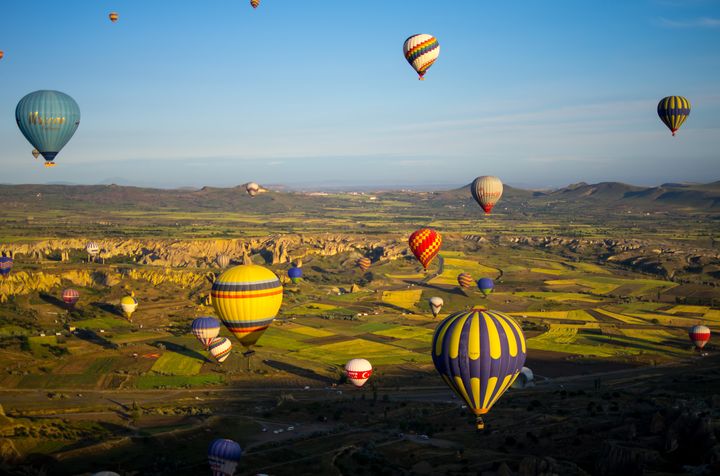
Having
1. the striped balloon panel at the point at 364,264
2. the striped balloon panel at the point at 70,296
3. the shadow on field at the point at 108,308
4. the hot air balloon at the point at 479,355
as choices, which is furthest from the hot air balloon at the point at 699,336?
the striped balloon panel at the point at 70,296

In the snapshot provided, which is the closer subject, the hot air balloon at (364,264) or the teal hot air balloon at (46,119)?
the teal hot air balloon at (46,119)

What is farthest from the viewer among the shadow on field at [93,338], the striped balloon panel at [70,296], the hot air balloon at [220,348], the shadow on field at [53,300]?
the shadow on field at [53,300]

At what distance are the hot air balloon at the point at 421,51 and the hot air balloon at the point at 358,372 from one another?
27652mm

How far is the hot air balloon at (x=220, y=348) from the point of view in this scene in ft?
238

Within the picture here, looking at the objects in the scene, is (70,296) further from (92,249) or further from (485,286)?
(485,286)

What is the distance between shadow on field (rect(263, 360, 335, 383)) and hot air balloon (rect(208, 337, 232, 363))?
3.97 meters

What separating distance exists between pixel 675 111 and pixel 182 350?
57054 mm

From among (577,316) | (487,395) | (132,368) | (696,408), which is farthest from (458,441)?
(577,316)

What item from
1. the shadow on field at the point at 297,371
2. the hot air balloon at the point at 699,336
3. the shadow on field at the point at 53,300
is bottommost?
the shadow on field at the point at 297,371

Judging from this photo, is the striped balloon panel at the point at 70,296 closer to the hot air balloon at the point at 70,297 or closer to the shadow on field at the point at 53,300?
the hot air balloon at the point at 70,297

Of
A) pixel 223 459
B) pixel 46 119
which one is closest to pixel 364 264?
pixel 46 119

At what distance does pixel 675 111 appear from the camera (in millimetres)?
78562

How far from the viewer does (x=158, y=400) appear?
200 ft

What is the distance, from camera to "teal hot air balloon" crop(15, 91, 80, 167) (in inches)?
2606
